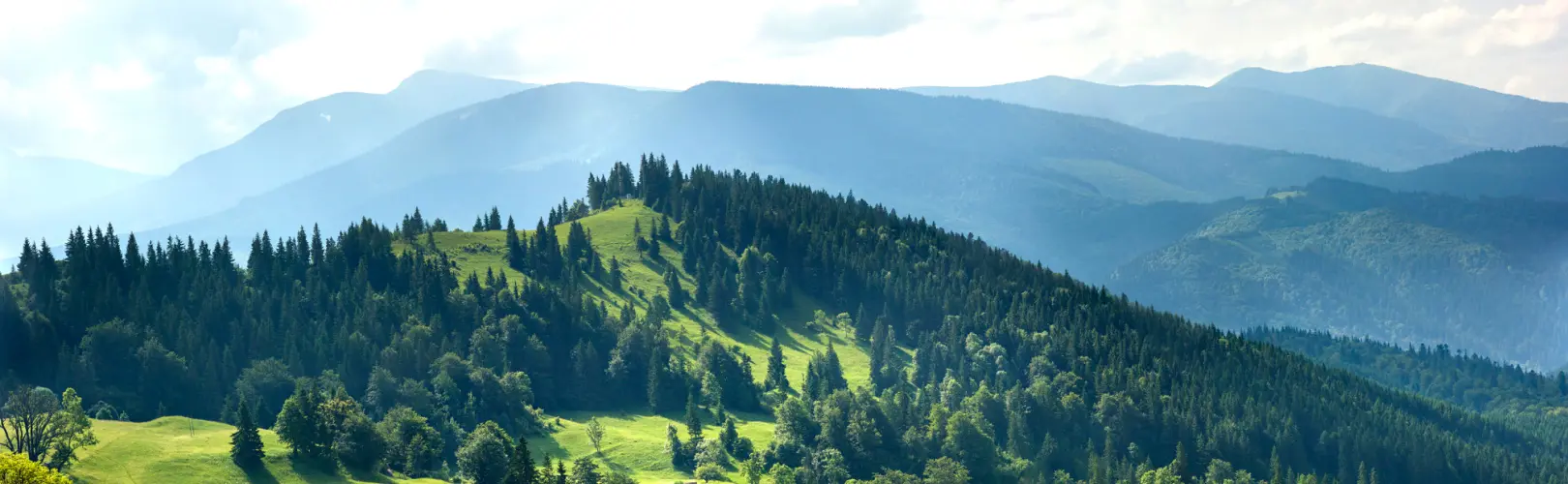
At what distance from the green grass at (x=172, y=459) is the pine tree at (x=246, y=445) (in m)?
0.95

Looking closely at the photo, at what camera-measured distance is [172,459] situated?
13888 centimetres

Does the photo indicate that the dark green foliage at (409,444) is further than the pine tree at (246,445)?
Yes

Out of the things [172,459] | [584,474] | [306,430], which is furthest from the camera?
[584,474]

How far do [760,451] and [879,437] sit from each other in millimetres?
17052

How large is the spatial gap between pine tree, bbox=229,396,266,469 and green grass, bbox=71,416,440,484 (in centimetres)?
95

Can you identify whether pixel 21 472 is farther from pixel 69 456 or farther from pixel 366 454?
pixel 366 454

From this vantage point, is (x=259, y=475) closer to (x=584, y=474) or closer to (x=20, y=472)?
(x=584, y=474)

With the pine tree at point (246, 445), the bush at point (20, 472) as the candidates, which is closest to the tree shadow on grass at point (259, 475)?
the pine tree at point (246, 445)

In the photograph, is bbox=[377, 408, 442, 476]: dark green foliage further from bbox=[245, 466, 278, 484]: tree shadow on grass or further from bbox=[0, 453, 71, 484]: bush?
bbox=[0, 453, 71, 484]: bush

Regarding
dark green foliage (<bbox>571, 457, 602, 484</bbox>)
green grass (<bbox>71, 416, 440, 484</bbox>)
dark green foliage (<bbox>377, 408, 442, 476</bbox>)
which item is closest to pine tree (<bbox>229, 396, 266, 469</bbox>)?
green grass (<bbox>71, 416, 440, 484</bbox>)

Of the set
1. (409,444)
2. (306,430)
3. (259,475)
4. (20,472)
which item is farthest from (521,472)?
(20,472)

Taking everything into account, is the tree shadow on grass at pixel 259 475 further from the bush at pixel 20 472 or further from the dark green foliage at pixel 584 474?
the bush at pixel 20 472

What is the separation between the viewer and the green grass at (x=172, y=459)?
134 m

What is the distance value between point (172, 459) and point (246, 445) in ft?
23.3
